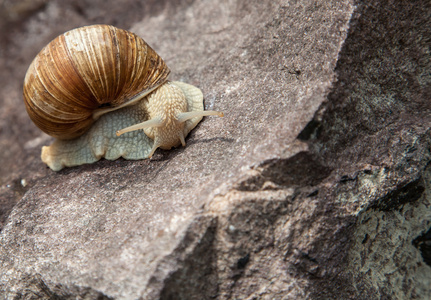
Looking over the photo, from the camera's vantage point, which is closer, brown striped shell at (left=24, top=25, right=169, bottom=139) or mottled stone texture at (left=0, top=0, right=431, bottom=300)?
mottled stone texture at (left=0, top=0, right=431, bottom=300)

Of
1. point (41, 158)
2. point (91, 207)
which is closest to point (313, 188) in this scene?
point (91, 207)

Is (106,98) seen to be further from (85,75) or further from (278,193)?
(278,193)

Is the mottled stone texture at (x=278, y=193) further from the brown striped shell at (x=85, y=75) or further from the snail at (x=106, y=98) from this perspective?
the brown striped shell at (x=85, y=75)

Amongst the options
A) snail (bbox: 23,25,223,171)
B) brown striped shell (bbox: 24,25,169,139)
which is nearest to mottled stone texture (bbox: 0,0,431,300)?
snail (bbox: 23,25,223,171)

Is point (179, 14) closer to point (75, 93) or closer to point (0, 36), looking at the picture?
point (75, 93)

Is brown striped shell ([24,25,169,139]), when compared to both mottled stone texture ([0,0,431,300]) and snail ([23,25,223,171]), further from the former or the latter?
mottled stone texture ([0,0,431,300])

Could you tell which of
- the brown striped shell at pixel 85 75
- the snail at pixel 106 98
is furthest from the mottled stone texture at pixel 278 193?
the brown striped shell at pixel 85 75

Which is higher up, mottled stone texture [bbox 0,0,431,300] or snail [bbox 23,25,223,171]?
snail [bbox 23,25,223,171]
